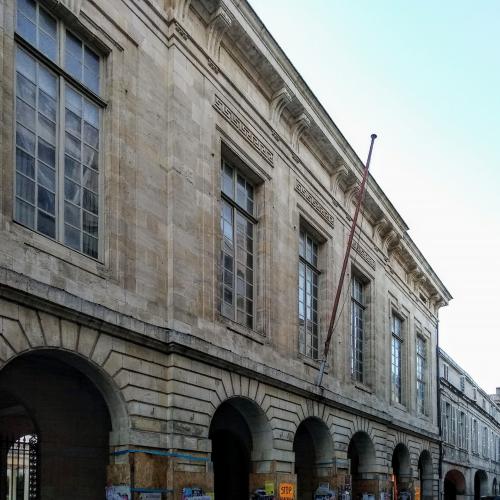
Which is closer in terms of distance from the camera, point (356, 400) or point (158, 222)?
point (158, 222)

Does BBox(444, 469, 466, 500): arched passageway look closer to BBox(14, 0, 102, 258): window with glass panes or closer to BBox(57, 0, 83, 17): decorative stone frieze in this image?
BBox(14, 0, 102, 258): window with glass panes

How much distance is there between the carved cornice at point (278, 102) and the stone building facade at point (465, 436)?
19997mm

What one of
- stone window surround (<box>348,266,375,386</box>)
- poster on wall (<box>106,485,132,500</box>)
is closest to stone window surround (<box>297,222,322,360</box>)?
stone window surround (<box>348,266,375,386</box>)

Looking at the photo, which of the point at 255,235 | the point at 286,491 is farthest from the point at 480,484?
the point at 255,235

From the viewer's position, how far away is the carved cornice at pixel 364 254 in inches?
940

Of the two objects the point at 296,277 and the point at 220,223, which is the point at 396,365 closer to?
the point at 296,277

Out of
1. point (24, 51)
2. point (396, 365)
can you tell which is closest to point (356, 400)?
point (396, 365)

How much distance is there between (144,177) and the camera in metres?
13.4

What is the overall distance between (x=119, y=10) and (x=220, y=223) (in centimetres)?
448

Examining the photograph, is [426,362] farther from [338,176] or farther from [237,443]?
[237,443]

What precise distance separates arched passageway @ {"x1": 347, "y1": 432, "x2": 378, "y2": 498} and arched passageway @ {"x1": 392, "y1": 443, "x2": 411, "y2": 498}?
13.3 ft

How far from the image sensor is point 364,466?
2370 cm

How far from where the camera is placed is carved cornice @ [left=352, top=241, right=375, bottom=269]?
23875 millimetres

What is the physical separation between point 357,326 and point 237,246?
8.45 meters
